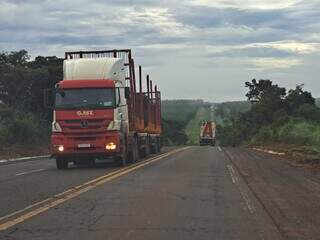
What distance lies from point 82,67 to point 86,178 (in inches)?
287

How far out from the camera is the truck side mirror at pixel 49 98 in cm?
2383

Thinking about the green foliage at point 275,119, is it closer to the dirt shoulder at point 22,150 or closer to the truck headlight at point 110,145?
the dirt shoulder at point 22,150

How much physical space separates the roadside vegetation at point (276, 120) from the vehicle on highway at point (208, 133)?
440 centimetres

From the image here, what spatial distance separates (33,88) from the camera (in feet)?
179

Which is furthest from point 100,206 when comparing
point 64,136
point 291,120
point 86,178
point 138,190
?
point 291,120

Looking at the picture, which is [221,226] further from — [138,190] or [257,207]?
[138,190]

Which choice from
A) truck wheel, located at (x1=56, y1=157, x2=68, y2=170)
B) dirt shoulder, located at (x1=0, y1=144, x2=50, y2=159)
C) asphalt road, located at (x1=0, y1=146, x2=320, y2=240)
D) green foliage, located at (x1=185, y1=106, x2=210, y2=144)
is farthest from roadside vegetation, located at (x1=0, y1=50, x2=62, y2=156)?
green foliage, located at (x1=185, y1=106, x2=210, y2=144)

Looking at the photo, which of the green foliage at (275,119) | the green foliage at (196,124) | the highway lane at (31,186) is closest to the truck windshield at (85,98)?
the highway lane at (31,186)

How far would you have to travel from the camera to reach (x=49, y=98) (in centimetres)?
2402

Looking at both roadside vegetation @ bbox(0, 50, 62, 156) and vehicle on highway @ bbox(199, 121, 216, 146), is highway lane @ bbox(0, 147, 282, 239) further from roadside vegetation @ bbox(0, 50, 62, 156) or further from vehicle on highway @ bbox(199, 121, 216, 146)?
vehicle on highway @ bbox(199, 121, 216, 146)

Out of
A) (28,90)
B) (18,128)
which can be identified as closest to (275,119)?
(28,90)

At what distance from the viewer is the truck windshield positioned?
2367cm

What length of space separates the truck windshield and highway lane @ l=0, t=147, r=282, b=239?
232 inches

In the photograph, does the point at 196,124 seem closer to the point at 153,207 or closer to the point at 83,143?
the point at 83,143
